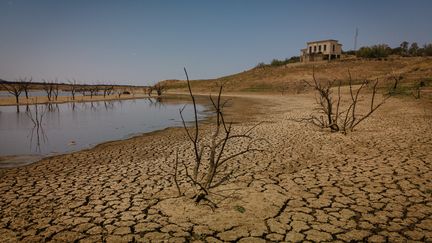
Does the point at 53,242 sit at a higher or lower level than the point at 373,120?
lower

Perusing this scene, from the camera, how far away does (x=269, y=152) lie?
7.43m

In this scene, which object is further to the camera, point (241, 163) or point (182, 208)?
point (241, 163)

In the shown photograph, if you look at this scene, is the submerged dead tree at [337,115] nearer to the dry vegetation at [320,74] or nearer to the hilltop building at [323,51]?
the dry vegetation at [320,74]

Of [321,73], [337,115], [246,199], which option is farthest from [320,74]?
[246,199]

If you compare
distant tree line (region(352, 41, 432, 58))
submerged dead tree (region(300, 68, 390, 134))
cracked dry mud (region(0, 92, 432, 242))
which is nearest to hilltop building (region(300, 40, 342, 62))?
distant tree line (region(352, 41, 432, 58))

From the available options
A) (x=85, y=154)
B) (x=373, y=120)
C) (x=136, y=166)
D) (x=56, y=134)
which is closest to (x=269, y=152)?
(x=136, y=166)

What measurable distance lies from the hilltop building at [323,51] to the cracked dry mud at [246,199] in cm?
5693

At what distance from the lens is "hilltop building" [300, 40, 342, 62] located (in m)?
60.7

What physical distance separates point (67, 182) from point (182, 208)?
2645 mm

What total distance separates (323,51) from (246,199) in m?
→ 64.8

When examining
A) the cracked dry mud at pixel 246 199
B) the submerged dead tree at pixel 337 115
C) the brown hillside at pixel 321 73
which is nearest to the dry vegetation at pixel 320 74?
the brown hillside at pixel 321 73

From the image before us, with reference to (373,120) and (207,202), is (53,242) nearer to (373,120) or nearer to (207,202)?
(207,202)

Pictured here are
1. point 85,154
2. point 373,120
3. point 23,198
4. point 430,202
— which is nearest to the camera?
point 430,202

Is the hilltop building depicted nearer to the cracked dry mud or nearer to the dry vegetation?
the dry vegetation
